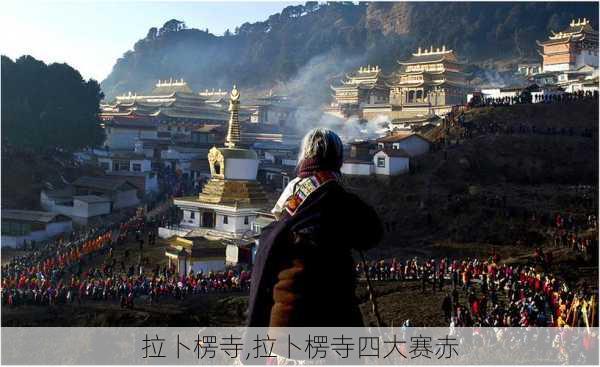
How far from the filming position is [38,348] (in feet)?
48.9

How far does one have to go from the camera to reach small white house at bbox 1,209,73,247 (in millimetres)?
28520

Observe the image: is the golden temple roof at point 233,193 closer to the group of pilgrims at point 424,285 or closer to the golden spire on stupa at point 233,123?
the golden spire on stupa at point 233,123

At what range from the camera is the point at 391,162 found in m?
32.6

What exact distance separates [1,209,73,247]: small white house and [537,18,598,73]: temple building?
39.3 meters

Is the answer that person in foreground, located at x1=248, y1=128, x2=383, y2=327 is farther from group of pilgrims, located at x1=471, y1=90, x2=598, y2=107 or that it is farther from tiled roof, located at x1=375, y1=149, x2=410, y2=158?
group of pilgrims, located at x1=471, y1=90, x2=598, y2=107

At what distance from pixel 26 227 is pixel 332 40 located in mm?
83255

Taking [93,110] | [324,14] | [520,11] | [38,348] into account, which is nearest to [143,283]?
[38,348]

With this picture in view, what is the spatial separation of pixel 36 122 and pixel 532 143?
27.9 metres

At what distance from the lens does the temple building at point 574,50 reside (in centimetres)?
5075

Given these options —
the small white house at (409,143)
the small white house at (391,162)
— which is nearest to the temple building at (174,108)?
the small white house at (409,143)

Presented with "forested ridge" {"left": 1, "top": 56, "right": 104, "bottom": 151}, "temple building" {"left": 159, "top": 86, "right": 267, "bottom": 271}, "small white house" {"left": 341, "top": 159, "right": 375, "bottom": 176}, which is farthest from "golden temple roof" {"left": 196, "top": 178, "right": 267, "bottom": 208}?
"forested ridge" {"left": 1, "top": 56, "right": 104, "bottom": 151}

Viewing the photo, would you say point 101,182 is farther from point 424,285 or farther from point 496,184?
point 424,285

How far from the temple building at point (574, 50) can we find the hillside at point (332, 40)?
1471 cm

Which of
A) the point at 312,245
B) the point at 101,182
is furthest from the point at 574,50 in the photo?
the point at 312,245
